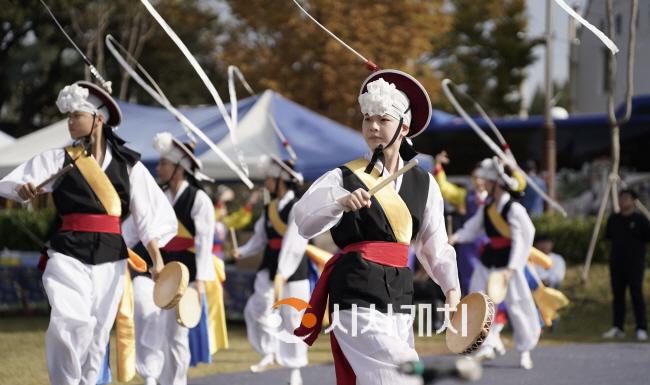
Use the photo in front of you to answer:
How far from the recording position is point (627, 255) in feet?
44.2

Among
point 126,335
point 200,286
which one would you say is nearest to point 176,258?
point 200,286

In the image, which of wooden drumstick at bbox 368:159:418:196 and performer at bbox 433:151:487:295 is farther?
performer at bbox 433:151:487:295

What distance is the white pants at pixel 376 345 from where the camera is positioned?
4949 millimetres

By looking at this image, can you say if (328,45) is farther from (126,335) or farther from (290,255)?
(126,335)

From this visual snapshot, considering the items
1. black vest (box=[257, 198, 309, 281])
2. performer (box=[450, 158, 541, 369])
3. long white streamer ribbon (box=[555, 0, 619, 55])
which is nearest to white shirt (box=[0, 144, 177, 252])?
long white streamer ribbon (box=[555, 0, 619, 55])

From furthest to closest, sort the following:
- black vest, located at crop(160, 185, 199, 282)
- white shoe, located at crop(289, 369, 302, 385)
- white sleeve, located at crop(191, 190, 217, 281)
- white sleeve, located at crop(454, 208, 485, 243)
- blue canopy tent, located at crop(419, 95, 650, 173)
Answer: blue canopy tent, located at crop(419, 95, 650, 173) → white sleeve, located at crop(454, 208, 485, 243) → white shoe, located at crop(289, 369, 302, 385) → black vest, located at crop(160, 185, 199, 282) → white sleeve, located at crop(191, 190, 217, 281)

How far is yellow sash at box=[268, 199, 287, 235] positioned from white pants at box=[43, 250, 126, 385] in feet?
13.0

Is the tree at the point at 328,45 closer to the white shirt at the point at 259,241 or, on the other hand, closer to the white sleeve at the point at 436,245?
the white shirt at the point at 259,241

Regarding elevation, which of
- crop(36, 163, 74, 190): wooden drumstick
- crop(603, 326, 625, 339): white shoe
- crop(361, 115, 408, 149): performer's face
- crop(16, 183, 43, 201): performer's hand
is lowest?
crop(603, 326, 625, 339): white shoe

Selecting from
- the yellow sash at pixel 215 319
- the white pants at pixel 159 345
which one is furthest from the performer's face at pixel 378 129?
the yellow sash at pixel 215 319

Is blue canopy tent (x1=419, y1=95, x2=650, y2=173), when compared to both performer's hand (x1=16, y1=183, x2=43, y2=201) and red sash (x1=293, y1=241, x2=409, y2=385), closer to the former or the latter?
performer's hand (x1=16, y1=183, x2=43, y2=201)

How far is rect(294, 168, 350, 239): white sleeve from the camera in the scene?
199 inches

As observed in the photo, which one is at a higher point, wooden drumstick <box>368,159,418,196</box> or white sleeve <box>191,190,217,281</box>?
wooden drumstick <box>368,159,418,196</box>

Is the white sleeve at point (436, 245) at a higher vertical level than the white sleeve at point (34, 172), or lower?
lower
